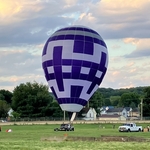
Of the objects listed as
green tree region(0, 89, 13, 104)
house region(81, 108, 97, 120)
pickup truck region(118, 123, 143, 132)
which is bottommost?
pickup truck region(118, 123, 143, 132)

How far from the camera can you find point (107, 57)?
160ft

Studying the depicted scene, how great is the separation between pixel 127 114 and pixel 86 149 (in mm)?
163400

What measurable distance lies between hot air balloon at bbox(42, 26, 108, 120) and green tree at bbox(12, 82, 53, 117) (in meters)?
58.8

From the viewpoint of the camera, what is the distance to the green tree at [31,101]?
346 feet

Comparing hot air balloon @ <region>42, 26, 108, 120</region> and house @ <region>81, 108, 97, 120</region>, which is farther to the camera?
house @ <region>81, 108, 97, 120</region>

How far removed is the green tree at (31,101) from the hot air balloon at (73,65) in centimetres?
5885

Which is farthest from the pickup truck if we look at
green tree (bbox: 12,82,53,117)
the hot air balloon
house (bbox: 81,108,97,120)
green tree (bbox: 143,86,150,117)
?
house (bbox: 81,108,97,120)

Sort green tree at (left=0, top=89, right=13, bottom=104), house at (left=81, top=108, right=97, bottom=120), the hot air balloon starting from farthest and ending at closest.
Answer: green tree at (left=0, top=89, right=13, bottom=104)
house at (left=81, top=108, right=97, bottom=120)
the hot air balloon

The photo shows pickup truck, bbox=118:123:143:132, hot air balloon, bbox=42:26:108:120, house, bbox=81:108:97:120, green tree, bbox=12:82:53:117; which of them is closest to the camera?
hot air balloon, bbox=42:26:108:120

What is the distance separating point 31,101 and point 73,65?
→ 63.7 m

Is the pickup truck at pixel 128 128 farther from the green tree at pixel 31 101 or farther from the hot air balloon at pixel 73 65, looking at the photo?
the green tree at pixel 31 101

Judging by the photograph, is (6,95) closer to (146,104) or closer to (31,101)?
(31,101)

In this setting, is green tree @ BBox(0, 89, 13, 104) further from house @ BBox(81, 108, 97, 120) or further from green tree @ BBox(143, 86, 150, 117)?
green tree @ BBox(143, 86, 150, 117)

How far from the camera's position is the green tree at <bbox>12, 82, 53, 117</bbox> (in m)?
106
